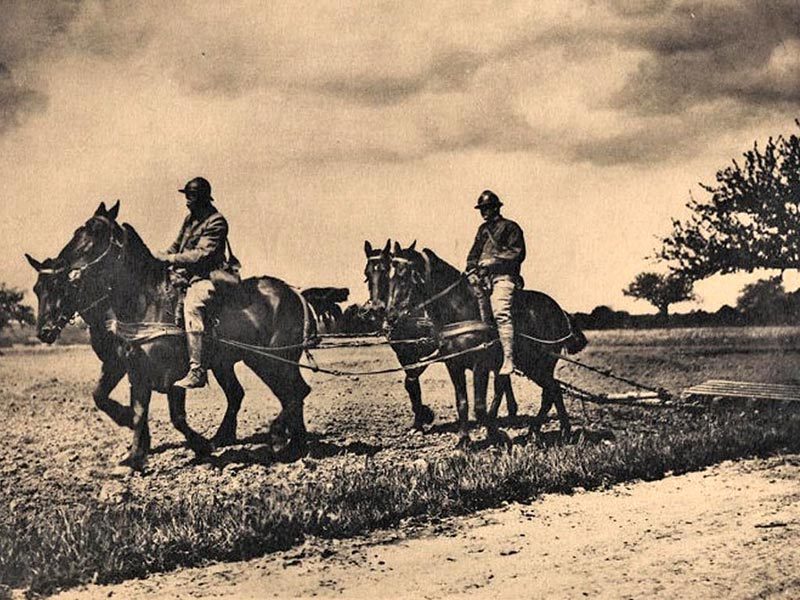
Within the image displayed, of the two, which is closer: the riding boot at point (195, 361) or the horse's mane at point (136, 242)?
the horse's mane at point (136, 242)

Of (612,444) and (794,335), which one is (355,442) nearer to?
(612,444)

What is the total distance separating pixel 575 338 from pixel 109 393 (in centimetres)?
397

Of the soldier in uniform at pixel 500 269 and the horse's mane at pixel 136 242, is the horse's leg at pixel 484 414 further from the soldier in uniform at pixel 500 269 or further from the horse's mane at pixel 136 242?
the horse's mane at pixel 136 242

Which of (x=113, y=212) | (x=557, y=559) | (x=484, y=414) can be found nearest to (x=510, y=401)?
(x=484, y=414)

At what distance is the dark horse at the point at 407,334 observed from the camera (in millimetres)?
6480

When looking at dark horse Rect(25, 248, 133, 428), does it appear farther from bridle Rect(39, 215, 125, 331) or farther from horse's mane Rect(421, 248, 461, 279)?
horse's mane Rect(421, 248, 461, 279)

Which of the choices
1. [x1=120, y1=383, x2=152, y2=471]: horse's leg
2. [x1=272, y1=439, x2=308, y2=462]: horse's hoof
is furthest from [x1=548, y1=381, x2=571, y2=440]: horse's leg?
[x1=120, y1=383, x2=152, y2=471]: horse's leg

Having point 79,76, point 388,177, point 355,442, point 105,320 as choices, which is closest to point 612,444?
point 355,442

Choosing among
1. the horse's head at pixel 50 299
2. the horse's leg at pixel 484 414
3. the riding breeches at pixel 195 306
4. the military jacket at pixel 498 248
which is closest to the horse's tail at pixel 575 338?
the military jacket at pixel 498 248

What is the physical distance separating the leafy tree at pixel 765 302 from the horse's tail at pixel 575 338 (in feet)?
6.28

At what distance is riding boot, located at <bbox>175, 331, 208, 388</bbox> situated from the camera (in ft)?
18.7

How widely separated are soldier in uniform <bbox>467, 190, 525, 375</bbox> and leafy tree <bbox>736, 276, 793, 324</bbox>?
8.99 ft

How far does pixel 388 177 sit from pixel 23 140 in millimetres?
2490

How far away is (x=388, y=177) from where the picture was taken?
646 centimetres
